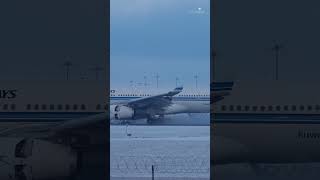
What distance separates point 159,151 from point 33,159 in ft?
2.97

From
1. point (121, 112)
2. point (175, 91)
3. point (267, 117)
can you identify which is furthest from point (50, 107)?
point (267, 117)

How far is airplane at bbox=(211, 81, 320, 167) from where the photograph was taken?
3.83m

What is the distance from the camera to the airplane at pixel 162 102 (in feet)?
12.6

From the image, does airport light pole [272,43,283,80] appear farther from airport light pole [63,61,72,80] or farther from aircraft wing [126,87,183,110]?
airport light pole [63,61,72,80]

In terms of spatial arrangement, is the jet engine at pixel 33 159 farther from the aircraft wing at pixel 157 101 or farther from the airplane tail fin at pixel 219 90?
the airplane tail fin at pixel 219 90

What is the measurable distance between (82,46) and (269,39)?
133cm

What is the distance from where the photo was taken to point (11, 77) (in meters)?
3.85

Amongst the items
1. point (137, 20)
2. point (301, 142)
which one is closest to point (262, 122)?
point (301, 142)

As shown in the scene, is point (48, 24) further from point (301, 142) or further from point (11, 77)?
point (301, 142)

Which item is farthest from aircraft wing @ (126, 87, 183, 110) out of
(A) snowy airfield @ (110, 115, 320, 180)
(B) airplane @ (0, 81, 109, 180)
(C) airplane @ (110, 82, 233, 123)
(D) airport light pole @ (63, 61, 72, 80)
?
(D) airport light pole @ (63, 61, 72, 80)

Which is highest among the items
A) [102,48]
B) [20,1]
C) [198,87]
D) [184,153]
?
[20,1]

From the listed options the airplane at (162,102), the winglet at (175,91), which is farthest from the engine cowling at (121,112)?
the winglet at (175,91)

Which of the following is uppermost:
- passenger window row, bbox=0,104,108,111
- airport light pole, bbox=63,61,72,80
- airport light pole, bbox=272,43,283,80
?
airport light pole, bbox=272,43,283,80

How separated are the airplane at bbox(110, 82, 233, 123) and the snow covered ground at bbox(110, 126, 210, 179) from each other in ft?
0.37
